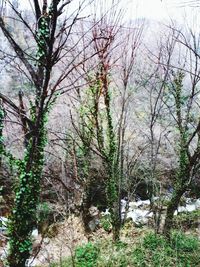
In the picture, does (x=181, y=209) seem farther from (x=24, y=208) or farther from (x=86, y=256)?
(x=24, y=208)

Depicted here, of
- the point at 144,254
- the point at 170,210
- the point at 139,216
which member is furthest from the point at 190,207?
the point at 144,254

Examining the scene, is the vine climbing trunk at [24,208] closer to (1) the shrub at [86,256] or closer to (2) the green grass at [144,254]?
(2) the green grass at [144,254]

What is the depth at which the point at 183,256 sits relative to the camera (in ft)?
23.7

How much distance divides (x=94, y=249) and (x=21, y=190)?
8.73ft

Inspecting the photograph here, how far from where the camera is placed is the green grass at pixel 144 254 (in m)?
6.84

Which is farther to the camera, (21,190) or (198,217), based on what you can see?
→ (198,217)

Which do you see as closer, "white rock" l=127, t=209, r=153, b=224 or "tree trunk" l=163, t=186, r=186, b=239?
"tree trunk" l=163, t=186, r=186, b=239

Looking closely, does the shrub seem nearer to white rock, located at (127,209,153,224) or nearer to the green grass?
the green grass

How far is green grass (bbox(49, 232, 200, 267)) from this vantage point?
22.4ft

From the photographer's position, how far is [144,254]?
7.19 m

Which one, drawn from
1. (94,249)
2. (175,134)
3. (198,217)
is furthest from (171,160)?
(94,249)

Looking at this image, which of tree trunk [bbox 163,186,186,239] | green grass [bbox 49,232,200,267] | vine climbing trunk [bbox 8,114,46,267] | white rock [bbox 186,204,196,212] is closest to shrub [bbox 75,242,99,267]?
green grass [bbox 49,232,200,267]

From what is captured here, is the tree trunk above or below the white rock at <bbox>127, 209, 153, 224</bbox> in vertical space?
below

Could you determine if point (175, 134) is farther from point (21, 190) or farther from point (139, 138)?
point (21, 190)
